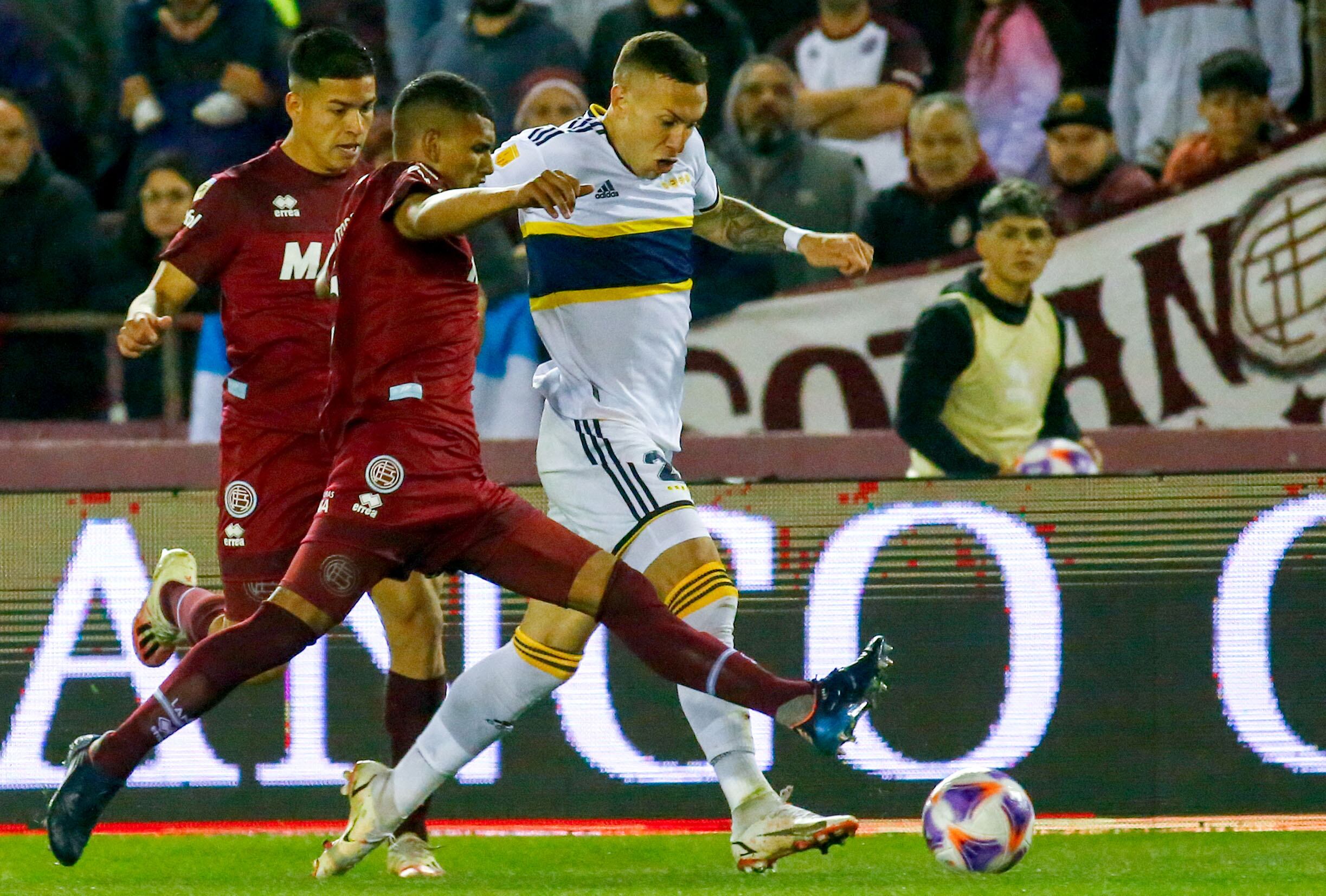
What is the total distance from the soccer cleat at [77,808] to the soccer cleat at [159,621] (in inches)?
37.5

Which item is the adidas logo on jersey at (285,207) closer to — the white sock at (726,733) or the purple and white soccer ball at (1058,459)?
the white sock at (726,733)

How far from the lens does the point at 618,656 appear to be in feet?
21.3

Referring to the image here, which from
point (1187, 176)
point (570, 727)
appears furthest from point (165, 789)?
point (1187, 176)

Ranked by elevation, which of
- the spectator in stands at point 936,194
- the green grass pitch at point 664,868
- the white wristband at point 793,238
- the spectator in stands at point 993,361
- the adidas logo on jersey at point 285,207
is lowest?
the green grass pitch at point 664,868

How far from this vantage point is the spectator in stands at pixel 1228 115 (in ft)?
28.9

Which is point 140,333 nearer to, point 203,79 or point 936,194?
point 936,194

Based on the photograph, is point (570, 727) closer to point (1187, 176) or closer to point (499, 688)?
point (499, 688)

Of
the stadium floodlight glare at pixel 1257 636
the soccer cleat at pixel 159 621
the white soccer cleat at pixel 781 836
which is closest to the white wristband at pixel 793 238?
the white soccer cleat at pixel 781 836

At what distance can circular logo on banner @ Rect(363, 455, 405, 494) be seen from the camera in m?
5.06

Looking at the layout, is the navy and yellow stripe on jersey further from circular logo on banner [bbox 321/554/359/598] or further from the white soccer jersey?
circular logo on banner [bbox 321/554/359/598]

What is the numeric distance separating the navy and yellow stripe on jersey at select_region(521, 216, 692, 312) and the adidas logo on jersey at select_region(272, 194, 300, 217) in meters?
0.71

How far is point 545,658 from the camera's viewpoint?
5.35 metres

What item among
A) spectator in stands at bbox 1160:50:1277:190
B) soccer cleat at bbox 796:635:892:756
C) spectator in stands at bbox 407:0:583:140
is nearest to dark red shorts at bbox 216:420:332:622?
soccer cleat at bbox 796:635:892:756

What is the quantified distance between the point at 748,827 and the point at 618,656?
1359mm
